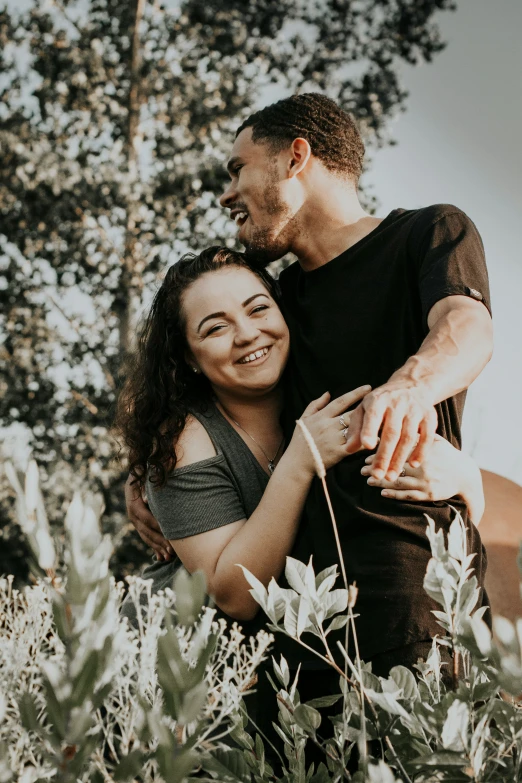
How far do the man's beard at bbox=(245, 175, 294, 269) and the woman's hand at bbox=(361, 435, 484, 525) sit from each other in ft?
3.32

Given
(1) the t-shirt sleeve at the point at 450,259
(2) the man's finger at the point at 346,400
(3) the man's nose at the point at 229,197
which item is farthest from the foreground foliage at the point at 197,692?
(3) the man's nose at the point at 229,197

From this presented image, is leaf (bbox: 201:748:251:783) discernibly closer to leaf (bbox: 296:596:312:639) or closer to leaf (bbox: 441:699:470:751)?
leaf (bbox: 296:596:312:639)

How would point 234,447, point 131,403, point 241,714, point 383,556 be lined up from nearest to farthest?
point 241,714
point 383,556
point 234,447
point 131,403

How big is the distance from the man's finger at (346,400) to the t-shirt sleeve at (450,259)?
27cm

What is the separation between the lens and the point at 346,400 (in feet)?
7.69

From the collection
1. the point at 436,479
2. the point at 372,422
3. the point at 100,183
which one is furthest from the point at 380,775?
the point at 100,183

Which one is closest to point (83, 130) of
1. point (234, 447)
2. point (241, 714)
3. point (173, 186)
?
point (173, 186)

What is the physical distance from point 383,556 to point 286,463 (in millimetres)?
383

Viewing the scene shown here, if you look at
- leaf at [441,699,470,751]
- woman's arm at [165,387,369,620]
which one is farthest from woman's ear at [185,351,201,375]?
leaf at [441,699,470,751]

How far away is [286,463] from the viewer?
238 cm

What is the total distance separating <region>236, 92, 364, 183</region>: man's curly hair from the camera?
9.93 ft

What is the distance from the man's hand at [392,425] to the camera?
1720mm

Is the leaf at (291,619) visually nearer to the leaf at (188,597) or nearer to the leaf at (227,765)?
the leaf at (227,765)

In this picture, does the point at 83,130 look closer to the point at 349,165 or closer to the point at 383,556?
the point at 349,165
